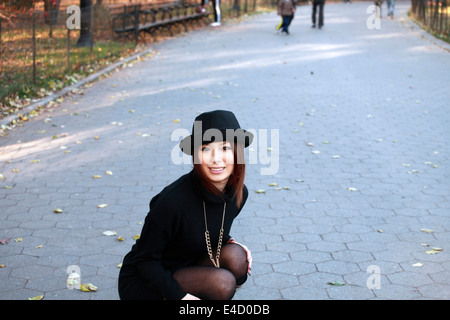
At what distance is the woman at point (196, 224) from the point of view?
2.94 metres

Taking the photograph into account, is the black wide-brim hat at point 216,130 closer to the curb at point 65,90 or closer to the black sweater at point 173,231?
the black sweater at point 173,231

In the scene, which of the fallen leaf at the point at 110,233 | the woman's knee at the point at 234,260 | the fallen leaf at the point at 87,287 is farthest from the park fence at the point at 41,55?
the woman's knee at the point at 234,260

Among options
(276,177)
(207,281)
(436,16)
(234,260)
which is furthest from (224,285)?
(436,16)

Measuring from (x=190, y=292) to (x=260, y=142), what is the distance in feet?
19.2

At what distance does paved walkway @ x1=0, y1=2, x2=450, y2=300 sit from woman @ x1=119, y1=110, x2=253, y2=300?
1261 mm

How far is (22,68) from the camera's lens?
11.1m

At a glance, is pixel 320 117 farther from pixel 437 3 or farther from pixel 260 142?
pixel 437 3

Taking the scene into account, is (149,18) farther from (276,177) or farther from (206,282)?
(206,282)

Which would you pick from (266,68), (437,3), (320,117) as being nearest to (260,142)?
(320,117)

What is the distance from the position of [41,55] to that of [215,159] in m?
9.72

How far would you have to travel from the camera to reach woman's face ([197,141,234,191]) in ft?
9.95

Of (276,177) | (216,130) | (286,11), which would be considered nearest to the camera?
(216,130)

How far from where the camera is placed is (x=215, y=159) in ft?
9.91
